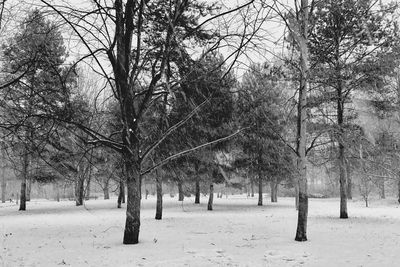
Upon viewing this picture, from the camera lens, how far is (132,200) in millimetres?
9852

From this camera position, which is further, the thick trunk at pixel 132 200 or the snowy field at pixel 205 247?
the thick trunk at pixel 132 200

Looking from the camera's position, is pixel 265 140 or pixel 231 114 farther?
pixel 265 140

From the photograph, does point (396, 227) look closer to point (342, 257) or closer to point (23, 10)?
point (342, 257)

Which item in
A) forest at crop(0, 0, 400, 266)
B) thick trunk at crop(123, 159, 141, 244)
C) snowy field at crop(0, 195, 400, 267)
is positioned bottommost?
snowy field at crop(0, 195, 400, 267)

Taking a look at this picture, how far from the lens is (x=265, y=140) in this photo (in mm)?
25281

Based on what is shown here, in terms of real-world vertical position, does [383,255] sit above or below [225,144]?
below

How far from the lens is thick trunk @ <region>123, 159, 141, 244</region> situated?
9828mm

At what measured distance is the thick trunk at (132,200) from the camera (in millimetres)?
9828

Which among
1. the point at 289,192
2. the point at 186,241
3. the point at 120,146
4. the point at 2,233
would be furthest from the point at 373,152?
the point at 289,192

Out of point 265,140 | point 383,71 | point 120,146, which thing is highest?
point 383,71

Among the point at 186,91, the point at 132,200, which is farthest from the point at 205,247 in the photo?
the point at 186,91

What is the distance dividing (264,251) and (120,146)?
16.4 feet

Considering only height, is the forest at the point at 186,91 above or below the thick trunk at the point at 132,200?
above

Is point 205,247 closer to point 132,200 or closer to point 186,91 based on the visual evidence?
point 132,200
